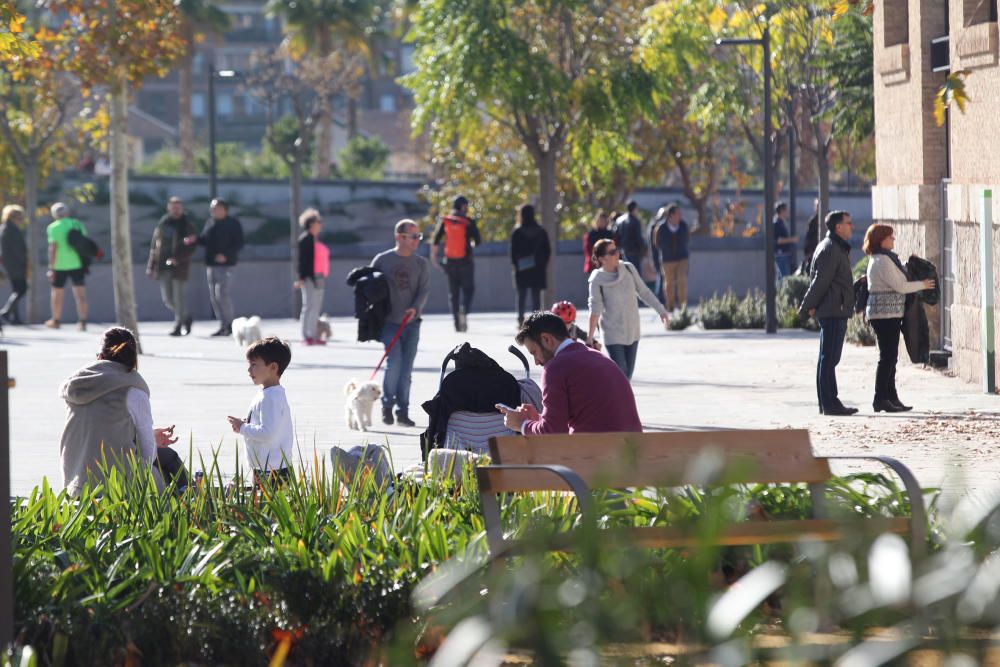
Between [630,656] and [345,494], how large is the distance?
3.97 m

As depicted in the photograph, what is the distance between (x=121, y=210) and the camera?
2139cm

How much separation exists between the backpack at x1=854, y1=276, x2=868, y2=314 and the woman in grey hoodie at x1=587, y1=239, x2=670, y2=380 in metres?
1.51

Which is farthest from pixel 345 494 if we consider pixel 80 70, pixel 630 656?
pixel 80 70

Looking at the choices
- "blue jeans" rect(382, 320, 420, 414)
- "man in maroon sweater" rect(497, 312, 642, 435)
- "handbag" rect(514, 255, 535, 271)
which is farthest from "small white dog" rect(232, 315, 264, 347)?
"man in maroon sweater" rect(497, 312, 642, 435)

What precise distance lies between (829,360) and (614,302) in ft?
5.80

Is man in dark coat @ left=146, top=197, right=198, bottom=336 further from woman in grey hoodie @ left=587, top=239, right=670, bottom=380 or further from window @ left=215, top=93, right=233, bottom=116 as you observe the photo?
window @ left=215, top=93, right=233, bottom=116

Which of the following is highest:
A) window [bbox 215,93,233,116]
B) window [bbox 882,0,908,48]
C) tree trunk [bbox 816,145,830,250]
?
window [bbox 215,93,233,116]

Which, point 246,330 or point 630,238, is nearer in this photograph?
point 246,330

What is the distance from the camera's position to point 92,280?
107 ft

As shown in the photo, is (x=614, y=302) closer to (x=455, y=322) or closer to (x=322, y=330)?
(x=322, y=330)

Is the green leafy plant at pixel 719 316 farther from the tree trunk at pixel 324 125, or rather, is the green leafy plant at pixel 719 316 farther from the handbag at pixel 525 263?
the tree trunk at pixel 324 125

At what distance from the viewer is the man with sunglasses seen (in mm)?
13438

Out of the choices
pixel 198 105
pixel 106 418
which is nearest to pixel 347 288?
pixel 106 418

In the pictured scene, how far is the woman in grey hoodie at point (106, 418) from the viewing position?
816 cm
